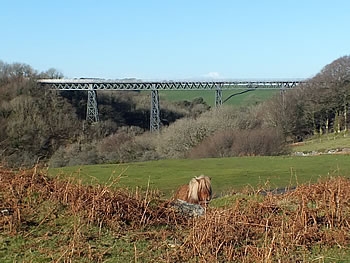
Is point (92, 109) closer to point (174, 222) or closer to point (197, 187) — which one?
point (197, 187)

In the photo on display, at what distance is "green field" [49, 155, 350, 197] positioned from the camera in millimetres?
23875

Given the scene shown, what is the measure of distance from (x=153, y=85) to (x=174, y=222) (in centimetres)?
6729

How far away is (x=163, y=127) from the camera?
63.3 metres

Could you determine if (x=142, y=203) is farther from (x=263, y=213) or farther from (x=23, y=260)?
(x=23, y=260)

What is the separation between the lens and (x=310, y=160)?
34.3 m

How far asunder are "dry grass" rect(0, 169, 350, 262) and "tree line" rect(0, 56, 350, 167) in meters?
32.3

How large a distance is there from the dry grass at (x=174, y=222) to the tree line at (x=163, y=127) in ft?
106

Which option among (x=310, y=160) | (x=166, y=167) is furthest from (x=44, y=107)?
(x=310, y=160)

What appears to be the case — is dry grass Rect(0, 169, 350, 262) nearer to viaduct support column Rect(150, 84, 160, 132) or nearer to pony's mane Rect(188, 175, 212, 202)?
pony's mane Rect(188, 175, 212, 202)

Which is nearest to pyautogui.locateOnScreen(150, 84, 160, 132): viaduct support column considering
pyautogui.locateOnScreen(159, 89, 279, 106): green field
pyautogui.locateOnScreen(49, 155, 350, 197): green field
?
pyautogui.locateOnScreen(159, 89, 279, 106): green field

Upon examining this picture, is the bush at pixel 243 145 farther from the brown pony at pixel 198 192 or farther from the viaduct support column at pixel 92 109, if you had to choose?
the brown pony at pixel 198 192

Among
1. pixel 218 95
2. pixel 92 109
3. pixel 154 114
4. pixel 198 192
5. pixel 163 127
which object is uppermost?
pixel 218 95

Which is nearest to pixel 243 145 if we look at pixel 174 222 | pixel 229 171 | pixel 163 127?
pixel 163 127

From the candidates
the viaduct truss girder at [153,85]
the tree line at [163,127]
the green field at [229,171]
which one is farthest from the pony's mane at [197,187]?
the viaduct truss girder at [153,85]
